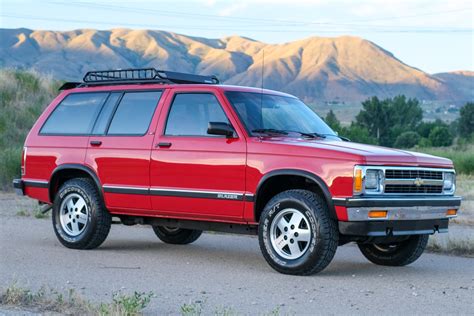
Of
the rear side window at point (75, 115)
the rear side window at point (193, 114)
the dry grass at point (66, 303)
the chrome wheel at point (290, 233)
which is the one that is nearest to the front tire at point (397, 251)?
the chrome wheel at point (290, 233)

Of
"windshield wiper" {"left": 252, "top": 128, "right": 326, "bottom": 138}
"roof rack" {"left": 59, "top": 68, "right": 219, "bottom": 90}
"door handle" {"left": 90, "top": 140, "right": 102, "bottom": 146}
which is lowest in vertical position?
"door handle" {"left": 90, "top": 140, "right": 102, "bottom": 146}

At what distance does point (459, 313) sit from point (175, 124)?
4375mm

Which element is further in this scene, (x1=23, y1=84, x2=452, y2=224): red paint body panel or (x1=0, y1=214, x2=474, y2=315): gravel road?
(x1=23, y1=84, x2=452, y2=224): red paint body panel

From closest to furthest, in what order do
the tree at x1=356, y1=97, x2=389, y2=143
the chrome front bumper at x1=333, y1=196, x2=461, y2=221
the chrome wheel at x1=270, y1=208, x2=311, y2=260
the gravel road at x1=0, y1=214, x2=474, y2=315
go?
the gravel road at x1=0, y1=214, x2=474, y2=315 < the chrome front bumper at x1=333, y1=196, x2=461, y2=221 < the chrome wheel at x1=270, y1=208, x2=311, y2=260 < the tree at x1=356, y1=97, x2=389, y2=143

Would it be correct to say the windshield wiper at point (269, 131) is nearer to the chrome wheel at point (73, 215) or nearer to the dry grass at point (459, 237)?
the chrome wheel at point (73, 215)

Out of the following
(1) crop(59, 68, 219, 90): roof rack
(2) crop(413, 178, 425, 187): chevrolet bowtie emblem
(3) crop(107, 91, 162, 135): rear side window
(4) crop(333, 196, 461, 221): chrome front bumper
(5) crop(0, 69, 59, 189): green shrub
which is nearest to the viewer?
(4) crop(333, 196, 461, 221): chrome front bumper

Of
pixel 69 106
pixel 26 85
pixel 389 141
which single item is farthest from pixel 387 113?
pixel 69 106

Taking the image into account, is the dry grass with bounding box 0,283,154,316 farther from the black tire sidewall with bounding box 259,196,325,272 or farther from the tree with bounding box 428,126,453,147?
the tree with bounding box 428,126,453,147

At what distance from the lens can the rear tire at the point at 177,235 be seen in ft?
40.7

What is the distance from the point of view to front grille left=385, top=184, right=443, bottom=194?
9.29m

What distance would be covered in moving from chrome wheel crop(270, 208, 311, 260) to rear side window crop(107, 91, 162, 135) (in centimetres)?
229

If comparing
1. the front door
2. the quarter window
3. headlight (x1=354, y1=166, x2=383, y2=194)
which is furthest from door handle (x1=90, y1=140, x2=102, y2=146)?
headlight (x1=354, y1=166, x2=383, y2=194)

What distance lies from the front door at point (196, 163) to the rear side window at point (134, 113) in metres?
0.28

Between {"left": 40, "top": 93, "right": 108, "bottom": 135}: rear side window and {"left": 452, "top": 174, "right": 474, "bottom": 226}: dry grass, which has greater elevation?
{"left": 40, "top": 93, "right": 108, "bottom": 135}: rear side window
